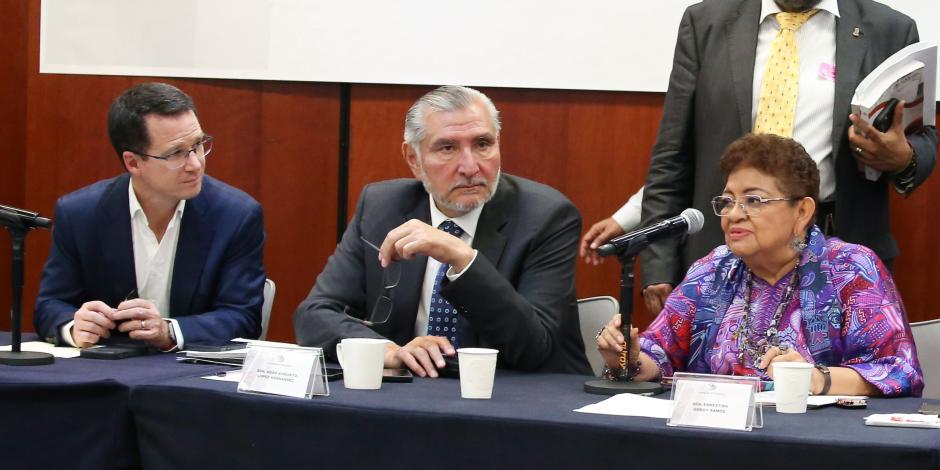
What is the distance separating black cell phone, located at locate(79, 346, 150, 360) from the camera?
294cm

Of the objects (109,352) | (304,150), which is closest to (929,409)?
→ (109,352)

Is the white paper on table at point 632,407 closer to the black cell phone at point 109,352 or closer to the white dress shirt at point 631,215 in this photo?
the black cell phone at point 109,352

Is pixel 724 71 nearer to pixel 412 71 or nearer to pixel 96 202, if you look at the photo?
pixel 412 71

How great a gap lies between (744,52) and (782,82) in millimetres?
151

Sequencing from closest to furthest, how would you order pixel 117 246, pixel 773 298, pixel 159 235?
pixel 773 298 → pixel 117 246 → pixel 159 235

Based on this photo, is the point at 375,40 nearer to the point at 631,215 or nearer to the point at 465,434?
the point at 631,215

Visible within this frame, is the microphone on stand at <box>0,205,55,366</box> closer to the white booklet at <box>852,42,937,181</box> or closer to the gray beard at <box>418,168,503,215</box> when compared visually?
the gray beard at <box>418,168,503,215</box>

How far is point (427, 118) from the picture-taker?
11.0 feet

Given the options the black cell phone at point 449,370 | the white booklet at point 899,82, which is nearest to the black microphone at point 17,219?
the black cell phone at point 449,370

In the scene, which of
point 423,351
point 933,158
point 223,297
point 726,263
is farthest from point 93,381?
point 933,158

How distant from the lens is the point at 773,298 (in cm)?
289

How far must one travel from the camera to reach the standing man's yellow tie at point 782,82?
11.4ft

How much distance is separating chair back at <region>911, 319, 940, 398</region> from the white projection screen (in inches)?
59.7

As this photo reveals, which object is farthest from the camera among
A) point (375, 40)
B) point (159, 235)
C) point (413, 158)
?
point (375, 40)
